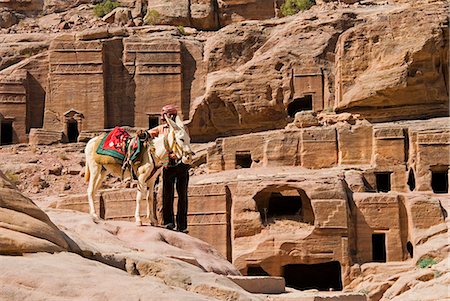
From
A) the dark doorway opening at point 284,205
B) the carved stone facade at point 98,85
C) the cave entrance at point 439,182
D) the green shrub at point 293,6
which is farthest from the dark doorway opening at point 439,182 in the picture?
the green shrub at point 293,6

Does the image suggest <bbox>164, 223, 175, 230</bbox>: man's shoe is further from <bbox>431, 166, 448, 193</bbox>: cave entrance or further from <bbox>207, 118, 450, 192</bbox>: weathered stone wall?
<bbox>431, 166, 448, 193</bbox>: cave entrance

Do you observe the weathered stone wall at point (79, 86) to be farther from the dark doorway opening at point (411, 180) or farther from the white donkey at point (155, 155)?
the white donkey at point (155, 155)

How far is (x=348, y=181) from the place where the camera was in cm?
3312

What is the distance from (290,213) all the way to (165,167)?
51.7ft

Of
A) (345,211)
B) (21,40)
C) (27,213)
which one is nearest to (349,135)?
(345,211)

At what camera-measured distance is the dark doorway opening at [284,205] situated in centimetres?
3459

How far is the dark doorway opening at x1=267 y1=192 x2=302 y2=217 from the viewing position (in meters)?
34.6

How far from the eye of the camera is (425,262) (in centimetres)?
2789

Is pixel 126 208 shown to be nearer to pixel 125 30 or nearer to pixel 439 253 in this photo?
pixel 439 253

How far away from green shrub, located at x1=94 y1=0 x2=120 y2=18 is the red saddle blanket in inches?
1541

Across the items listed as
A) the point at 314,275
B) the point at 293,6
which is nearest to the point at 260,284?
the point at 314,275

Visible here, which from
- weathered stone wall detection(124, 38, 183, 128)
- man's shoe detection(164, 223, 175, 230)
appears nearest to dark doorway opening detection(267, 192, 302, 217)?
man's shoe detection(164, 223, 175, 230)

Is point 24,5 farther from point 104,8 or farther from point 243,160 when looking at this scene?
point 243,160

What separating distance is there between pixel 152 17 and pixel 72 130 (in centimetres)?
997
